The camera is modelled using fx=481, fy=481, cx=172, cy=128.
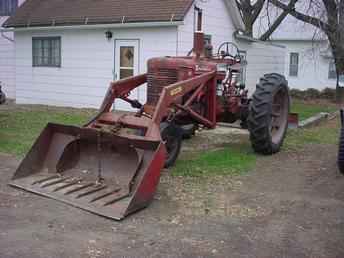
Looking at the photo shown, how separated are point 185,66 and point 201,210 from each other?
262 centimetres

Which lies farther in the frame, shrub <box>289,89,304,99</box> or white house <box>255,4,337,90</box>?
white house <box>255,4,337,90</box>

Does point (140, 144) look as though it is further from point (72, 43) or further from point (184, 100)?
point (72, 43)

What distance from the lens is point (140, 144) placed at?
545 cm

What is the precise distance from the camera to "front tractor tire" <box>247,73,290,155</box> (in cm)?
766

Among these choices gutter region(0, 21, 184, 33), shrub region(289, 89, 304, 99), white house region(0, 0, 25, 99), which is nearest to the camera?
gutter region(0, 21, 184, 33)

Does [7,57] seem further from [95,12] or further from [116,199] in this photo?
[116,199]

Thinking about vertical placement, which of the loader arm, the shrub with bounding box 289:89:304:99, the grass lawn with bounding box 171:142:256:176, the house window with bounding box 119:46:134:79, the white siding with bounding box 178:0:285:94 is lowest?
the grass lawn with bounding box 171:142:256:176

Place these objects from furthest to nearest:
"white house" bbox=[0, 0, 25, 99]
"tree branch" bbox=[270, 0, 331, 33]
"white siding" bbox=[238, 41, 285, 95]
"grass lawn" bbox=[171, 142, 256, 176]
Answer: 1. "white house" bbox=[0, 0, 25, 99]
2. "tree branch" bbox=[270, 0, 331, 33]
3. "white siding" bbox=[238, 41, 285, 95]
4. "grass lawn" bbox=[171, 142, 256, 176]

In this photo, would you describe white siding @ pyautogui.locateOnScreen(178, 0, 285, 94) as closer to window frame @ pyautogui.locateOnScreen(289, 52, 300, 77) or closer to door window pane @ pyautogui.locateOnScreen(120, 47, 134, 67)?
door window pane @ pyautogui.locateOnScreen(120, 47, 134, 67)

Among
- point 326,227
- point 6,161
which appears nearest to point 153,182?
point 326,227

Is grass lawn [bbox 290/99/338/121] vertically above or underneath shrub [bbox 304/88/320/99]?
underneath

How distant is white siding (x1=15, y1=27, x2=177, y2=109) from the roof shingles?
1.23 ft

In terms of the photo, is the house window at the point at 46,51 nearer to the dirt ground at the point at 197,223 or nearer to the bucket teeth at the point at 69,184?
the dirt ground at the point at 197,223

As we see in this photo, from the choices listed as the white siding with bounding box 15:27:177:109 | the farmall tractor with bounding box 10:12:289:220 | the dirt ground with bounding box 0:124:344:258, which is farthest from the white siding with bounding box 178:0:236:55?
the dirt ground with bounding box 0:124:344:258
